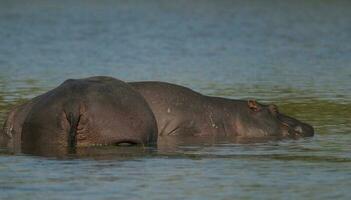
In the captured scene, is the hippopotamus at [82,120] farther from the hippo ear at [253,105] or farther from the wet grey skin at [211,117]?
the hippo ear at [253,105]

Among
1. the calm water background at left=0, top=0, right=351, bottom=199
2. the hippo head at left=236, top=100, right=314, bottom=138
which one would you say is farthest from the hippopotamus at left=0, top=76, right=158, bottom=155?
the hippo head at left=236, top=100, right=314, bottom=138

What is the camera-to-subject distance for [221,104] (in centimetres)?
1440

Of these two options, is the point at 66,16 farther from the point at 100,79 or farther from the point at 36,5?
the point at 100,79

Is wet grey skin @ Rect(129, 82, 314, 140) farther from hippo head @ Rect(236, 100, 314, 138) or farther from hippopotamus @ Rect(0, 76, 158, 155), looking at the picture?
hippopotamus @ Rect(0, 76, 158, 155)

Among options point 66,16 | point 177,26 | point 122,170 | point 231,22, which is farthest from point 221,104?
point 66,16

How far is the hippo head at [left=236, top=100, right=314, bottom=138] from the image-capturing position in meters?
14.4

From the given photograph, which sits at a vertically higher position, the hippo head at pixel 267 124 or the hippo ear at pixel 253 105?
the hippo ear at pixel 253 105

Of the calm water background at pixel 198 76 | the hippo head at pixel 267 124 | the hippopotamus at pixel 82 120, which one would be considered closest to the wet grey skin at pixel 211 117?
the hippo head at pixel 267 124

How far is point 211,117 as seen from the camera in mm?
14195

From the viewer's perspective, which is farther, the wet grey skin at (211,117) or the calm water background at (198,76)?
the wet grey skin at (211,117)

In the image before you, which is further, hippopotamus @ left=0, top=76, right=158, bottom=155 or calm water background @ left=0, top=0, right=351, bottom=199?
hippopotamus @ left=0, top=76, right=158, bottom=155

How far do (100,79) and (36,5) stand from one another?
4406cm

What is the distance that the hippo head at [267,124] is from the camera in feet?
47.2

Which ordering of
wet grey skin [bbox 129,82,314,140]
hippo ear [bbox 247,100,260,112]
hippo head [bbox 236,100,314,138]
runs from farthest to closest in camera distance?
hippo ear [bbox 247,100,260,112] → hippo head [bbox 236,100,314,138] → wet grey skin [bbox 129,82,314,140]
